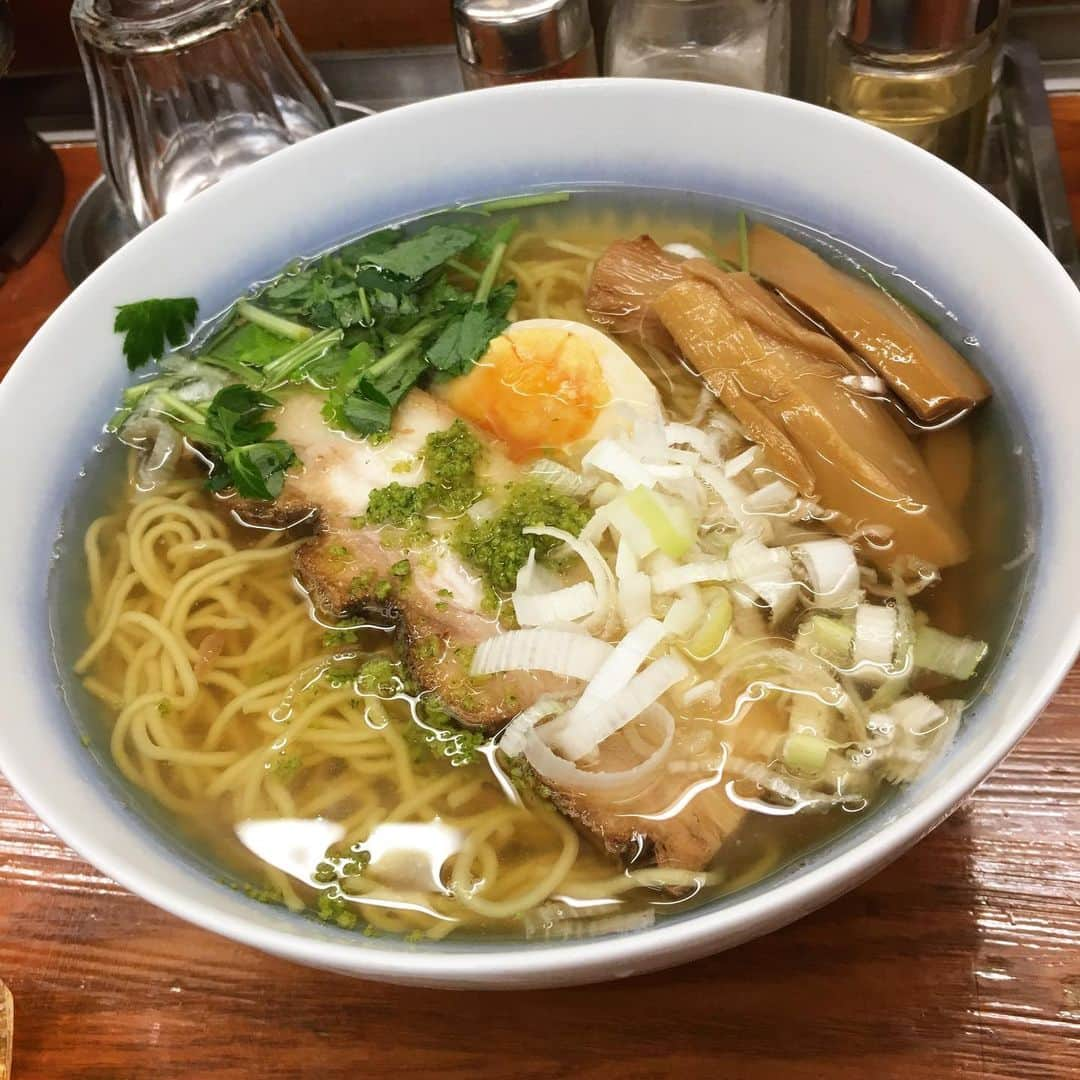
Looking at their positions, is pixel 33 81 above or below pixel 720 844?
above

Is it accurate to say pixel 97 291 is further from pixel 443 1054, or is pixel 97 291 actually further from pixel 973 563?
pixel 973 563

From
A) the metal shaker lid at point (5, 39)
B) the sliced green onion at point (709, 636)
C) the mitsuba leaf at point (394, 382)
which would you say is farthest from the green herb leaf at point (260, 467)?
the metal shaker lid at point (5, 39)

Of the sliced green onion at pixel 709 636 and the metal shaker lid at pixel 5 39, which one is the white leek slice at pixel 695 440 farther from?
the metal shaker lid at pixel 5 39

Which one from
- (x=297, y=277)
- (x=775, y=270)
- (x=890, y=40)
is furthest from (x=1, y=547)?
(x=890, y=40)

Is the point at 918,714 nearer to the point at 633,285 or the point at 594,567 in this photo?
the point at 594,567

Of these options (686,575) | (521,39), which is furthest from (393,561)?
(521,39)

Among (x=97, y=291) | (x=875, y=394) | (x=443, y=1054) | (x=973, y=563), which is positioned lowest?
(x=443, y=1054)

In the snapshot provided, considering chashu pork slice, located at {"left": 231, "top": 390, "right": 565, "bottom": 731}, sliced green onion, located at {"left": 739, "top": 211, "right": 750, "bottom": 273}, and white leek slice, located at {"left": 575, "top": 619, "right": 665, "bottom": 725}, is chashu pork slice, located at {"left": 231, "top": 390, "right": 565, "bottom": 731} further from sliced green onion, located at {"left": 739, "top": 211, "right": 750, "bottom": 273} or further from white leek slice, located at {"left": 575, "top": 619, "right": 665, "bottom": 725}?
sliced green onion, located at {"left": 739, "top": 211, "right": 750, "bottom": 273}
